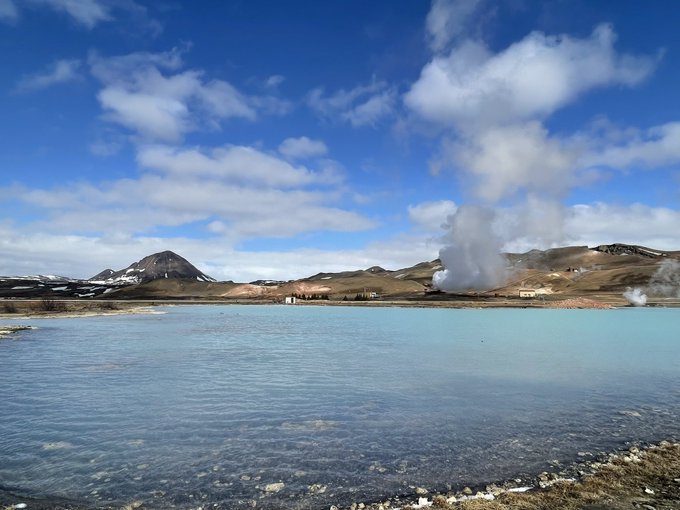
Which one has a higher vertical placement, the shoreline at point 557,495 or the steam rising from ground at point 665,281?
the steam rising from ground at point 665,281

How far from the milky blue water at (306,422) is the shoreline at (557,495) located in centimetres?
32

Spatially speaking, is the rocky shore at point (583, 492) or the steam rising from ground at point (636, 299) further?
the steam rising from ground at point (636, 299)

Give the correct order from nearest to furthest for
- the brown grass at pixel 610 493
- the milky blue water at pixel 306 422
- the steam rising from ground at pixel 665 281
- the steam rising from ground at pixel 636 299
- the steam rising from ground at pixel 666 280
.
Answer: the brown grass at pixel 610 493
the milky blue water at pixel 306 422
the steam rising from ground at pixel 636 299
the steam rising from ground at pixel 665 281
the steam rising from ground at pixel 666 280

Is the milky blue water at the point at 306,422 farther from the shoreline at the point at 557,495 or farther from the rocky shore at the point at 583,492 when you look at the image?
the rocky shore at the point at 583,492

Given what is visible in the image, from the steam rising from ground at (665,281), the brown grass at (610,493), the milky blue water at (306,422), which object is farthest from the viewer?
the steam rising from ground at (665,281)

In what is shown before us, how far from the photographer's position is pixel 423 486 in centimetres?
854

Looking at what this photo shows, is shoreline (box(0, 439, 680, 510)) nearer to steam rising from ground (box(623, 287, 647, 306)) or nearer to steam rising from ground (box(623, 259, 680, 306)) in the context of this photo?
steam rising from ground (box(623, 287, 647, 306))

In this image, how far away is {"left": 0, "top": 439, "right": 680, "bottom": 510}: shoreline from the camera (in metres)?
7.34

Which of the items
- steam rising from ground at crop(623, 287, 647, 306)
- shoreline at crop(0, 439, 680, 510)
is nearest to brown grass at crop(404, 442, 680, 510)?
shoreline at crop(0, 439, 680, 510)

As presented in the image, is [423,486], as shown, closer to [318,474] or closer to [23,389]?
[318,474]

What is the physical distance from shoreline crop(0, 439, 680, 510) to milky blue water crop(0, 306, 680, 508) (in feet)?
1.05

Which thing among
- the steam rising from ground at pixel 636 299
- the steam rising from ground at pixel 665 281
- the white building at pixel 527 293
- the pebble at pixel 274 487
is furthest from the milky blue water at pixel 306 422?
the steam rising from ground at pixel 665 281

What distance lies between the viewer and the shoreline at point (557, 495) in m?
7.34

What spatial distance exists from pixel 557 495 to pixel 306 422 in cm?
677
